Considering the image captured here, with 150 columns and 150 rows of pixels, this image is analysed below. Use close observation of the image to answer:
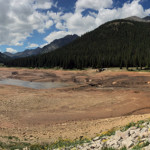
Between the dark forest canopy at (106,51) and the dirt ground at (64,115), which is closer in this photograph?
the dirt ground at (64,115)

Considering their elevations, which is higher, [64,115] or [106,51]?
[106,51]

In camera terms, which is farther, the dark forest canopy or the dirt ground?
the dark forest canopy

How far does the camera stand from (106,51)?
388 ft

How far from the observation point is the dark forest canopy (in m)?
82.1

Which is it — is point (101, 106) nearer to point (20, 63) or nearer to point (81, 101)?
point (81, 101)

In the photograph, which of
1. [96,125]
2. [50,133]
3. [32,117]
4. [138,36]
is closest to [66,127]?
[50,133]

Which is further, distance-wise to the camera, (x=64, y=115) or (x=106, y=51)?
(x=106, y=51)

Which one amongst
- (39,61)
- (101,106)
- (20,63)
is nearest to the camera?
(101,106)

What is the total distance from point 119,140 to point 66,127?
30.8 ft

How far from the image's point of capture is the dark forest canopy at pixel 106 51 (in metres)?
82.1

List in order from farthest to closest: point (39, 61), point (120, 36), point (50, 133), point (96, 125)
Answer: point (120, 36)
point (39, 61)
point (96, 125)
point (50, 133)

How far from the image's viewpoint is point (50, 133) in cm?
1472

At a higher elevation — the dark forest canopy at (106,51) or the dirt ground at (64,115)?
the dark forest canopy at (106,51)

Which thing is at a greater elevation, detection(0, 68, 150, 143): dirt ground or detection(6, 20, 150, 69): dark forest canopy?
detection(6, 20, 150, 69): dark forest canopy
